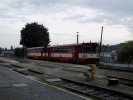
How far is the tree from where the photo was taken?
10230cm

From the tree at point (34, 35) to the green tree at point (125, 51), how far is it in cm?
5261

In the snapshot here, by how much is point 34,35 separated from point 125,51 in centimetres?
5642

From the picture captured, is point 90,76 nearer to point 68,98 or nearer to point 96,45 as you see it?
point 68,98

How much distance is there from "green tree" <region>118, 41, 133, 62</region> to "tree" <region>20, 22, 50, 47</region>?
52606mm

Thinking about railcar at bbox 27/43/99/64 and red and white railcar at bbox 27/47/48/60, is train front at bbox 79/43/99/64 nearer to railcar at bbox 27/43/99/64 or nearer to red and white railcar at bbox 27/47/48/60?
railcar at bbox 27/43/99/64

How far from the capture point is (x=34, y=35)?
103m

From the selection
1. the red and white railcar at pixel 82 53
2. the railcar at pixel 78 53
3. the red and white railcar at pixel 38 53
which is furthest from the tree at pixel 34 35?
the red and white railcar at pixel 82 53

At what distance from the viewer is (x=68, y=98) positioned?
14.2 m

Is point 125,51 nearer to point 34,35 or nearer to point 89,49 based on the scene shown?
point 89,49

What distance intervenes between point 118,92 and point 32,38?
8928 centimetres

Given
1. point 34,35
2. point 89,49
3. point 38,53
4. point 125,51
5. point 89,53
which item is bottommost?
point 89,53

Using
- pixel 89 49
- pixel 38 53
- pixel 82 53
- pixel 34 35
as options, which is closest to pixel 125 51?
pixel 89 49

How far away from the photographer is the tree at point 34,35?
336 ft

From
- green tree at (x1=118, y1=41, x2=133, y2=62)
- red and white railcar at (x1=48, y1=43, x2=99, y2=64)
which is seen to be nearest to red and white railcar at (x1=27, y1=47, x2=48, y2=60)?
red and white railcar at (x1=48, y1=43, x2=99, y2=64)
